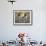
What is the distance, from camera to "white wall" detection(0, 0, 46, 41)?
471cm

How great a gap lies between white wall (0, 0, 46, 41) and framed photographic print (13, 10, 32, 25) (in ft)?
0.37

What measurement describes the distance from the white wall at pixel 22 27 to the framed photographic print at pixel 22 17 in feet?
0.37

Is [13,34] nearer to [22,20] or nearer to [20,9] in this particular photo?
[22,20]

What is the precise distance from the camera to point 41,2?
15.5 ft

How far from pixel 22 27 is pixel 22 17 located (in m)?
0.37

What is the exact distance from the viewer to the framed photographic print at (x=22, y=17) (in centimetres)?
472

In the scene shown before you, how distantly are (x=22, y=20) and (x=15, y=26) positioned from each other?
1.12 feet

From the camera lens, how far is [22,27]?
4.73 m

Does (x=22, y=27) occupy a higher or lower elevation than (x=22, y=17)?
lower

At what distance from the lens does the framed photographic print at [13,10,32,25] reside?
472 cm

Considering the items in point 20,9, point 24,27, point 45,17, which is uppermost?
point 20,9

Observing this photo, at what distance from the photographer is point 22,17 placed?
4.75 m

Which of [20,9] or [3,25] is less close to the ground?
[20,9]

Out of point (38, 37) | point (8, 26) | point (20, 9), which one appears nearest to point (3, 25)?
point (8, 26)
